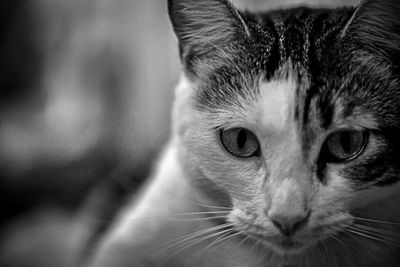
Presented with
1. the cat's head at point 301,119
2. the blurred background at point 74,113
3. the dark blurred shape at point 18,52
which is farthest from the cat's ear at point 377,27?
the dark blurred shape at point 18,52

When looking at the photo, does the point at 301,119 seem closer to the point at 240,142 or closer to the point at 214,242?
the point at 240,142

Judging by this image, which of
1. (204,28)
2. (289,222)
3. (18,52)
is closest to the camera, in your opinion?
(289,222)

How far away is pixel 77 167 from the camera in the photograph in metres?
1.06

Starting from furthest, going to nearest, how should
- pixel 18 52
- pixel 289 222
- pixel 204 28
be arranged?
1. pixel 18 52
2. pixel 204 28
3. pixel 289 222

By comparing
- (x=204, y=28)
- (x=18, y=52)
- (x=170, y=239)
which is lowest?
(x=170, y=239)

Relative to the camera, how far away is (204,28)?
0.77m

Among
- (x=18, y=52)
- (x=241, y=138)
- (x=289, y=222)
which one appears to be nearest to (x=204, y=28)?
(x=241, y=138)

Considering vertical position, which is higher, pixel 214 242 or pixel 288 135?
pixel 288 135

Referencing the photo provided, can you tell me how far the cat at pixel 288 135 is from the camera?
660 millimetres

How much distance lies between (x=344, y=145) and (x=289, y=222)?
0.45 ft

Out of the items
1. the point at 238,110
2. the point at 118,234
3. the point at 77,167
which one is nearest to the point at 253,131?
the point at 238,110

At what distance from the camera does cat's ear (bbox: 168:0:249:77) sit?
74cm

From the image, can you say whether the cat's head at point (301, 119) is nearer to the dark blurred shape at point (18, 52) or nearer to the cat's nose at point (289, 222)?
the cat's nose at point (289, 222)

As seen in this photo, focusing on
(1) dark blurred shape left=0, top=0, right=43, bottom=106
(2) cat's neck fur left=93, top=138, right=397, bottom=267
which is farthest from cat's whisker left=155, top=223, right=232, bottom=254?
(1) dark blurred shape left=0, top=0, right=43, bottom=106
